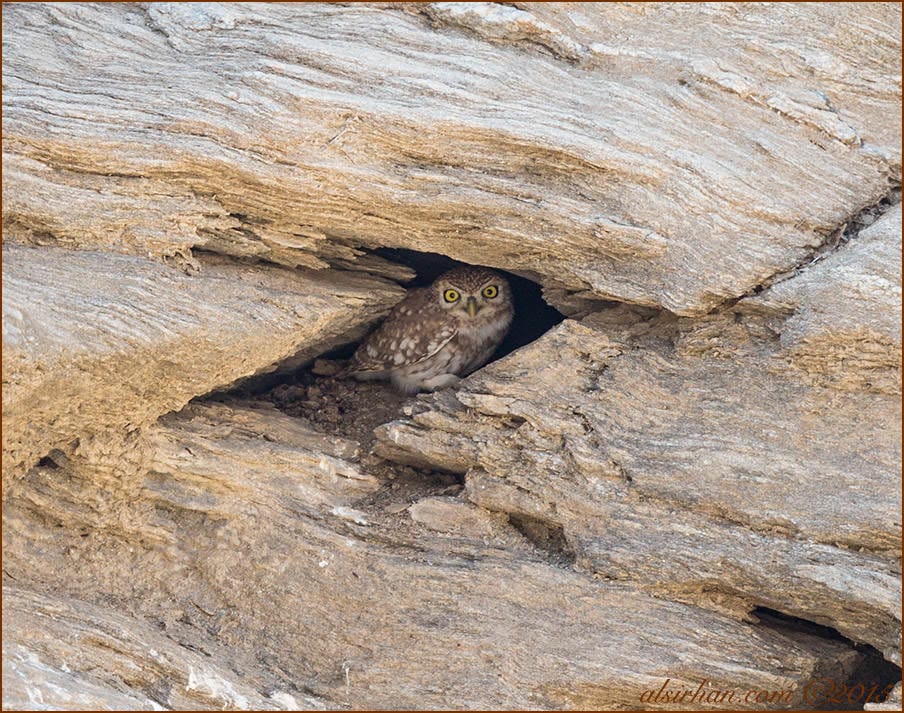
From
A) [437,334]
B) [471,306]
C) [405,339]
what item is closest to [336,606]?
[405,339]

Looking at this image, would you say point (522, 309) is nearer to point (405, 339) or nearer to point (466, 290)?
point (466, 290)

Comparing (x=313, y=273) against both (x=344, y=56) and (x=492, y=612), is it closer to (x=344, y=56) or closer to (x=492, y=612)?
(x=344, y=56)

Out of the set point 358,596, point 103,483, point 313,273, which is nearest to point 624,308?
point 313,273

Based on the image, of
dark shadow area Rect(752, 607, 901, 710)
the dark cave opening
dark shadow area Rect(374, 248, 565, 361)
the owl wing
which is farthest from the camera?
dark shadow area Rect(374, 248, 565, 361)

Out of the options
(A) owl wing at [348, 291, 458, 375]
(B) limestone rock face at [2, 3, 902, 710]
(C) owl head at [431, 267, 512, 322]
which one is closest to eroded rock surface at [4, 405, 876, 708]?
(B) limestone rock face at [2, 3, 902, 710]

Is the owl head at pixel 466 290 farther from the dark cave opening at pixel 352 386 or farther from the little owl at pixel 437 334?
the dark cave opening at pixel 352 386

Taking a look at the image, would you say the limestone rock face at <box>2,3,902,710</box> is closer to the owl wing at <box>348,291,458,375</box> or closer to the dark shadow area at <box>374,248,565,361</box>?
the owl wing at <box>348,291,458,375</box>

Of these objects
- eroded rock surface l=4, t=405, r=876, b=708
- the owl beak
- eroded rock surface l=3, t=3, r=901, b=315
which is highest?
eroded rock surface l=3, t=3, r=901, b=315
